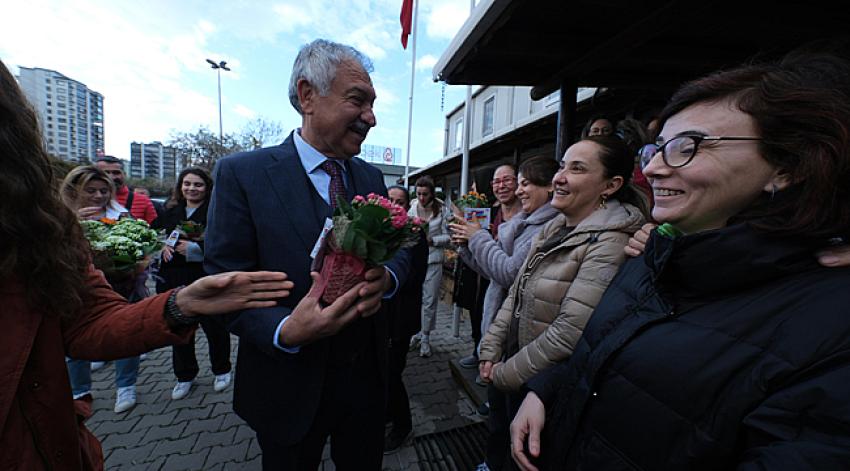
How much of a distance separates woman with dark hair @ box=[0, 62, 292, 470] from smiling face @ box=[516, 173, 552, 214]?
2115mm

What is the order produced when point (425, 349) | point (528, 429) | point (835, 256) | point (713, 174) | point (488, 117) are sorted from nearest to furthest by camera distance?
point (835, 256) → point (713, 174) → point (528, 429) → point (425, 349) → point (488, 117)

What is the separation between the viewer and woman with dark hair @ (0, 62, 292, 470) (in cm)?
103

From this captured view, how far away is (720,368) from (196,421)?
4136mm

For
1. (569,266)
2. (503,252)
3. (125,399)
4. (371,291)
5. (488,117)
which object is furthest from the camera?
(488,117)

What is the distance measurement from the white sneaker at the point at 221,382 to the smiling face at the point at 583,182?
4066mm

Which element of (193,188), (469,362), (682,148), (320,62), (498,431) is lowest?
(469,362)

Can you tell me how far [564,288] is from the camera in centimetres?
170

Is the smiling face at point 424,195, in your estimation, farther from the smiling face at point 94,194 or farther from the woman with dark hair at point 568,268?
the smiling face at point 94,194

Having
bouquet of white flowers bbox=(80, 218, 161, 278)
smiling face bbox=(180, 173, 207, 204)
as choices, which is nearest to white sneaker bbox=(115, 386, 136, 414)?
bouquet of white flowers bbox=(80, 218, 161, 278)

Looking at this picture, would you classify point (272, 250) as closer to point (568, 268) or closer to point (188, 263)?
point (568, 268)

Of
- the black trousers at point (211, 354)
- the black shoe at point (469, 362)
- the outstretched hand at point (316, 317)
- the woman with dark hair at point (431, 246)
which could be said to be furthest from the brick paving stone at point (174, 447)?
Result: the black shoe at point (469, 362)

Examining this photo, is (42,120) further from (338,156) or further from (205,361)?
(205,361)

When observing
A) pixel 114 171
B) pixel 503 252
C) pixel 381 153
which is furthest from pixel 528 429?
pixel 381 153

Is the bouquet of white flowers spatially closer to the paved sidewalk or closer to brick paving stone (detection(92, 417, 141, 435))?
the paved sidewalk
